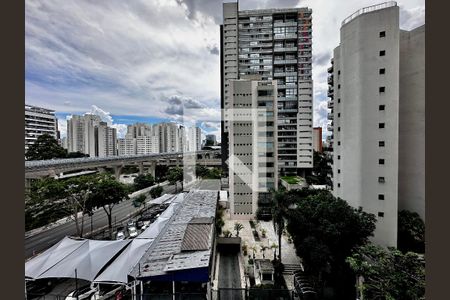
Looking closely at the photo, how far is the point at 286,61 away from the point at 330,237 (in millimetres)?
27821

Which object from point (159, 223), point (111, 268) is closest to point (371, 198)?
point (159, 223)

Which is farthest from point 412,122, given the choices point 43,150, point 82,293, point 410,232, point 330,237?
point 43,150

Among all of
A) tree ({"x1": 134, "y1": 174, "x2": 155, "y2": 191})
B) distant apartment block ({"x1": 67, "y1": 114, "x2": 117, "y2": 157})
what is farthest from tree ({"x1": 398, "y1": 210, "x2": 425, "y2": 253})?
distant apartment block ({"x1": 67, "y1": 114, "x2": 117, "y2": 157})

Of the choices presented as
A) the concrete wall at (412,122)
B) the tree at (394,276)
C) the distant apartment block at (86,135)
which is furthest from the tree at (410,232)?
the distant apartment block at (86,135)

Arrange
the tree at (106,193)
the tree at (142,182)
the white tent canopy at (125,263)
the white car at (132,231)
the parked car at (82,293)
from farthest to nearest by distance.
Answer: the tree at (142,182) → the tree at (106,193) → the white car at (132,231) → the white tent canopy at (125,263) → the parked car at (82,293)

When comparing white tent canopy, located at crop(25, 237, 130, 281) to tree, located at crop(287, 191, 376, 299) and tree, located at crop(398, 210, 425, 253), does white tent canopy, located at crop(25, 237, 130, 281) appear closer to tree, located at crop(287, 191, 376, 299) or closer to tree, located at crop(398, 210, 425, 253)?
tree, located at crop(287, 191, 376, 299)

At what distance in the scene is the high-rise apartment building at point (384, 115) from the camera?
1134 centimetres

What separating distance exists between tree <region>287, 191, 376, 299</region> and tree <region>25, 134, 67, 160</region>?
32.6 m

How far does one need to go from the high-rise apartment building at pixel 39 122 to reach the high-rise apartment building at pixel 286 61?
39.8m

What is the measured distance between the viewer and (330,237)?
861cm

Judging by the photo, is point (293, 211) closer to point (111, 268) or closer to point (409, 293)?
point (409, 293)

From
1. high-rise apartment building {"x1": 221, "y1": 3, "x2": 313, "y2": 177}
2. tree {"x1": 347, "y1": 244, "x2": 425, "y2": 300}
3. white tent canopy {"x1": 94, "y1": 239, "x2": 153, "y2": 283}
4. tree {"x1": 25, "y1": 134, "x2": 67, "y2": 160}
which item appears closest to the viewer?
tree {"x1": 347, "y1": 244, "x2": 425, "y2": 300}

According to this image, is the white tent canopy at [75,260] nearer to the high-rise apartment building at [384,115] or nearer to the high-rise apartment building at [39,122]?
the high-rise apartment building at [384,115]

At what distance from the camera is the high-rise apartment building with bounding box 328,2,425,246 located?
11336 millimetres
